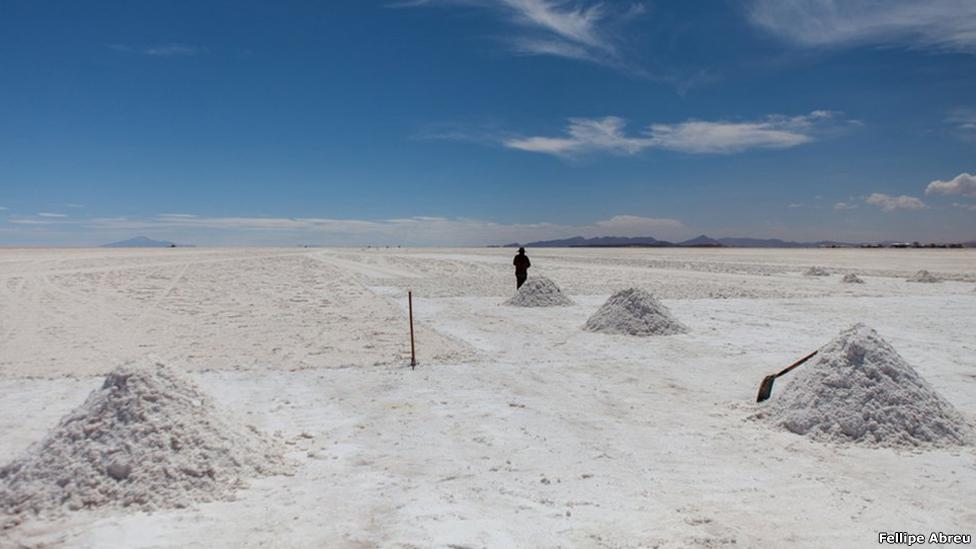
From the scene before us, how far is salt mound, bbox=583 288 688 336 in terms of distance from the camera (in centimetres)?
1138

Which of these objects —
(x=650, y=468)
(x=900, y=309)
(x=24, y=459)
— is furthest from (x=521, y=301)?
(x=24, y=459)

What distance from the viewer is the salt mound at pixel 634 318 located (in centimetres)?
1138

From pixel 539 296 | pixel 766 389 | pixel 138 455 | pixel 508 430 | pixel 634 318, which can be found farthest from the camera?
pixel 539 296

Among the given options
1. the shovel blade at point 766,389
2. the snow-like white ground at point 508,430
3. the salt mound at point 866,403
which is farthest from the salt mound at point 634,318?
the salt mound at point 866,403

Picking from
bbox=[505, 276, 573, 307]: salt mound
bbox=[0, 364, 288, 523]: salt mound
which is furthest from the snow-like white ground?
bbox=[505, 276, 573, 307]: salt mound

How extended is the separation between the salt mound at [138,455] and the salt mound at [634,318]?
25.3ft

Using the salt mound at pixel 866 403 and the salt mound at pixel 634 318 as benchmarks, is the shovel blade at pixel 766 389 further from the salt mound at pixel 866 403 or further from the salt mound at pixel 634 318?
the salt mound at pixel 634 318

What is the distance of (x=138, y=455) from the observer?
13.9 feet

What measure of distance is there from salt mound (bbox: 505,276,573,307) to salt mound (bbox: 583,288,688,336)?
11.6ft

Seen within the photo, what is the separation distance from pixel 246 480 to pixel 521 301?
11.6 m

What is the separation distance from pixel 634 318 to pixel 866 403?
19.8ft

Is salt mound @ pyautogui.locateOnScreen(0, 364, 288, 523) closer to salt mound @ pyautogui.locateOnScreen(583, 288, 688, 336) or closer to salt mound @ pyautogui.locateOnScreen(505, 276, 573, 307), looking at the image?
salt mound @ pyautogui.locateOnScreen(583, 288, 688, 336)

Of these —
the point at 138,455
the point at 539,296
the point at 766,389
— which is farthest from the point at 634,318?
the point at 138,455

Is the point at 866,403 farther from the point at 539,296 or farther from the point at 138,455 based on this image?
the point at 539,296
